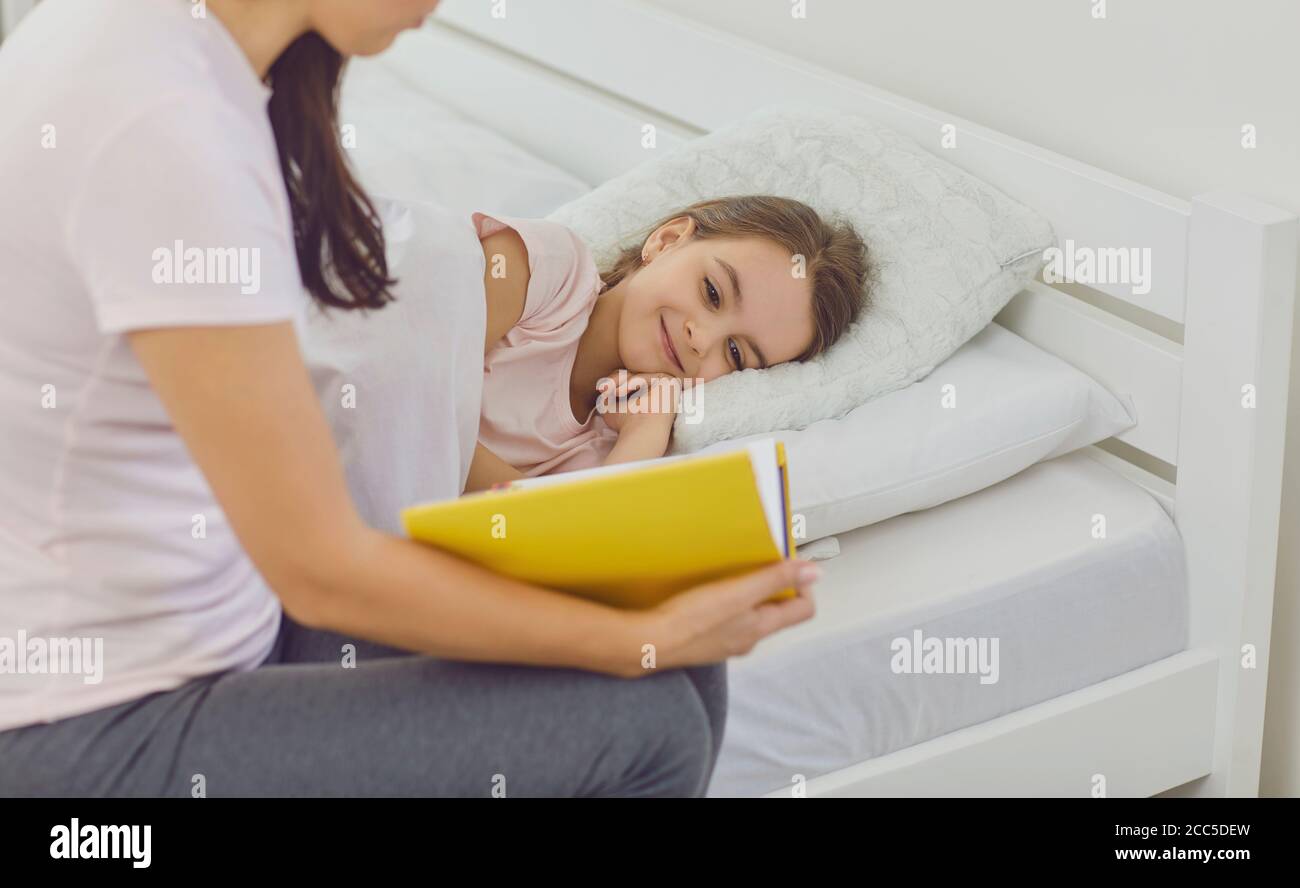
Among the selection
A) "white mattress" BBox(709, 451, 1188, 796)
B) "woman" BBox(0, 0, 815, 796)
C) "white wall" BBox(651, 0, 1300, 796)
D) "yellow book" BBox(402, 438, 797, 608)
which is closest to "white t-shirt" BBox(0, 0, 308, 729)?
"woman" BBox(0, 0, 815, 796)

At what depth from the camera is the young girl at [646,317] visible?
4.35 feet

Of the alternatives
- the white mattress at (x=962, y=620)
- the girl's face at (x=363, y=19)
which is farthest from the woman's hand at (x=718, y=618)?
the girl's face at (x=363, y=19)

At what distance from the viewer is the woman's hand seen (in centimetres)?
84

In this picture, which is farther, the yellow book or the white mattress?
the white mattress

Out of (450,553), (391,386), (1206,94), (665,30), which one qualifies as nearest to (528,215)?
(665,30)

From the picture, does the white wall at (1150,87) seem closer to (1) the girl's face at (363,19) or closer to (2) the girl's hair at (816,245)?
(2) the girl's hair at (816,245)

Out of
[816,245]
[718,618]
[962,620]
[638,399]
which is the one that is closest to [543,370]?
[638,399]

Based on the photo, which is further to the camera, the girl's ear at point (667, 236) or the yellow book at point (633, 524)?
the girl's ear at point (667, 236)

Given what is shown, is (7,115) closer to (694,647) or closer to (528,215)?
(694,647)

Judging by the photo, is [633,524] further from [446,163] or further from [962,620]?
[446,163]

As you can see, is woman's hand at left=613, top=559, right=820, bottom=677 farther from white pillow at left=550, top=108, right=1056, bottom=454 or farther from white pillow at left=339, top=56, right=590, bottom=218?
white pillow at left=339, top=56, right=590, bottom=218

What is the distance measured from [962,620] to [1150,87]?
0.55 m

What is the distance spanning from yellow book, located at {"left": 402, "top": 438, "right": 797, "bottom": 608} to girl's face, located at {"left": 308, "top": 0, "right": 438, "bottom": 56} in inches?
11.1

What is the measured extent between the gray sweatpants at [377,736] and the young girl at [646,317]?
0.48m
